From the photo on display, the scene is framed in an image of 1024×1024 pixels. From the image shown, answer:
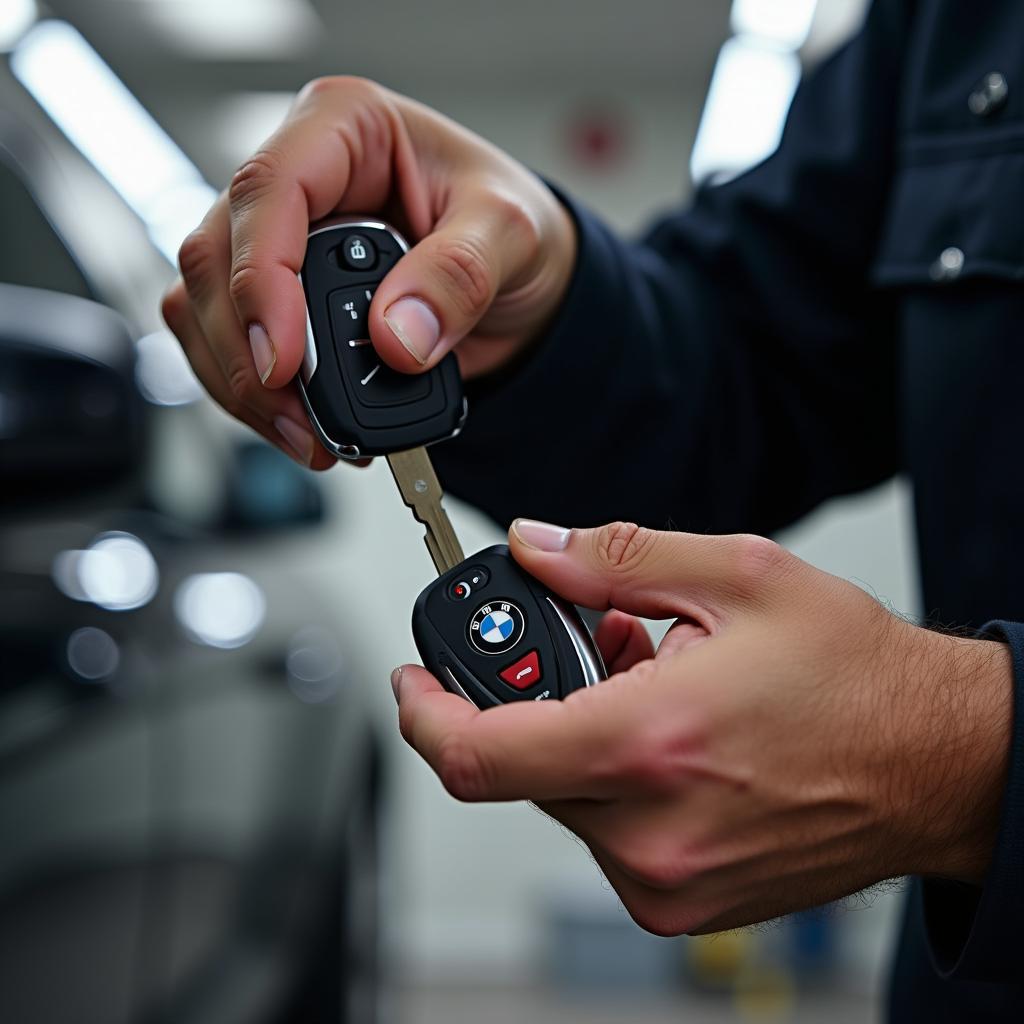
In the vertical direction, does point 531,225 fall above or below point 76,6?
above

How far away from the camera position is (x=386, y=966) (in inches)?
124

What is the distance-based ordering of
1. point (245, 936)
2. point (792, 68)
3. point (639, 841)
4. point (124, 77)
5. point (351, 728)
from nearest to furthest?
point (639, 841), point (245, 936), point (351, 728), point (792, 68), point (124, 77)

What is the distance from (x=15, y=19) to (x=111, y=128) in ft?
4.14

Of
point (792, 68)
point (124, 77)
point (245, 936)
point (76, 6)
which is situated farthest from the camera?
point (124, 77)

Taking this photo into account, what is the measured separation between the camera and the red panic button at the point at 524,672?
25.2 inches

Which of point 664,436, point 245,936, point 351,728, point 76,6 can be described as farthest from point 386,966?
point 76,6

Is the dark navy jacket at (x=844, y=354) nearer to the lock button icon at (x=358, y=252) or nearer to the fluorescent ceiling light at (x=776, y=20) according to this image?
the lock button icon at (x=358, y=252)

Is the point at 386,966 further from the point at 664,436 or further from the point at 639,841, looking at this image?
the point at 639,841

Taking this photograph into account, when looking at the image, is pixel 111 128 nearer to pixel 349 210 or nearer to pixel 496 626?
pixel 349 210

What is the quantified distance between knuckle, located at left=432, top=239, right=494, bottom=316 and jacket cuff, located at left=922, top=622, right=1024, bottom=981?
36cm

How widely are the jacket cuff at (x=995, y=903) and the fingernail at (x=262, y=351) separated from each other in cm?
44

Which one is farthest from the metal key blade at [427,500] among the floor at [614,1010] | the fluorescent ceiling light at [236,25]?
the fluorescent ceiling light at [236,25]

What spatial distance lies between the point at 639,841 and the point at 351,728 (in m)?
1.98

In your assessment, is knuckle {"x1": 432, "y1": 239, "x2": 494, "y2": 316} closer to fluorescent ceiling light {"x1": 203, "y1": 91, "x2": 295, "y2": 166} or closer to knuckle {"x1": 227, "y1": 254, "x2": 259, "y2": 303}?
knuckle {"x1": 227, "y1": 254, "x2": 259, "y2": 303}
